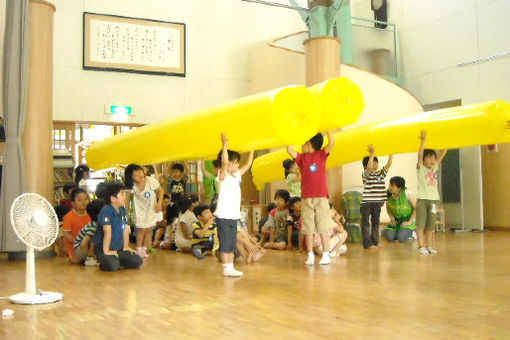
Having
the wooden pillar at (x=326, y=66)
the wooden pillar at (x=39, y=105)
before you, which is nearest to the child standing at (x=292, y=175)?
the wooden pillar at (x=326, y=66)

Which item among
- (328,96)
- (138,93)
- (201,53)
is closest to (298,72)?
(201,53)

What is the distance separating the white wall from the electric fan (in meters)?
5.62

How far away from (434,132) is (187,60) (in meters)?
5.34

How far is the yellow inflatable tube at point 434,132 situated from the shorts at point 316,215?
1180mm

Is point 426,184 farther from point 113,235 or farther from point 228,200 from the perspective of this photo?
point 113,235

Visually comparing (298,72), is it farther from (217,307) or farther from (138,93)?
(217,307)

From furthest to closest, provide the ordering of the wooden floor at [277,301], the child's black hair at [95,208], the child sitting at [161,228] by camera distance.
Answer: the child sitting at [161,228], the child's black hair at [95,208], the wooden floor at [277,301]

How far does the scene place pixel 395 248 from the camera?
6.37 m

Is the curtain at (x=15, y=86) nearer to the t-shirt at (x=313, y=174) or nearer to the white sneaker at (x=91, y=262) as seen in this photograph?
the white sneaker at (x=91, y=262)

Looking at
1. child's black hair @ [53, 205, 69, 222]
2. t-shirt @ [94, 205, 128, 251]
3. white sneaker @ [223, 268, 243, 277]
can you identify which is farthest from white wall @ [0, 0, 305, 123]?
white sneaker @ [223, 268, 243, 277]

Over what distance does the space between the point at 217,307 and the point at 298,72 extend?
596cm

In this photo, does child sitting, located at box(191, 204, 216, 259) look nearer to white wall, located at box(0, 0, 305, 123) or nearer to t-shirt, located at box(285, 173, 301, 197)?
t-shirt, located at box(285, 173, 301, 197)

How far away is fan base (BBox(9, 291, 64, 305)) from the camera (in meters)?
3.30

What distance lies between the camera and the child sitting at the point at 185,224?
6332 mm
